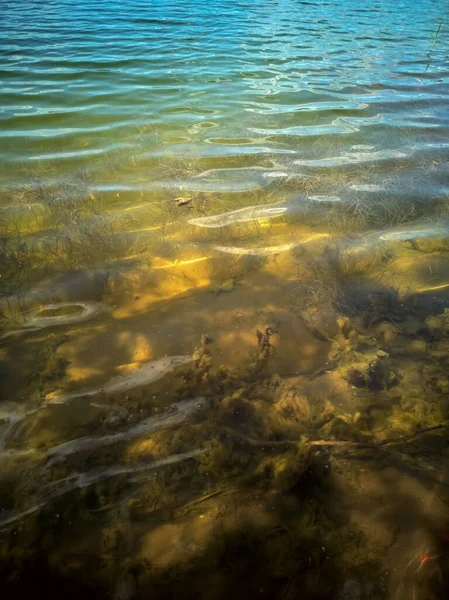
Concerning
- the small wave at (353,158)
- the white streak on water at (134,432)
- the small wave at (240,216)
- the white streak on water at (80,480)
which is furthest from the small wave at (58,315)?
the small wave at (353,158)

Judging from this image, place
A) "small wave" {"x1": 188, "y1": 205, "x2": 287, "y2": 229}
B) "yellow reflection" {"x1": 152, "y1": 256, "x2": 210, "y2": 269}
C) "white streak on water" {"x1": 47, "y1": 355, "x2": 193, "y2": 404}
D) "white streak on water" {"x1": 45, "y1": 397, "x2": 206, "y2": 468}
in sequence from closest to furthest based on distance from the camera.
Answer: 1. "white streak on water" {"x1": 45, "y1": 397, "x2": 206, "y2": 468}
2. "white streak on water" {"x1": 47, "y1": 355, "x2": 193, "y2": 404}
3. "yellow reflection" {"x1": 152, "y1": 256, "x2": 210, "y2": 269}
4. "small wave" {"x1": 188, "y1": 205, "x2": 287, "y2": 229}

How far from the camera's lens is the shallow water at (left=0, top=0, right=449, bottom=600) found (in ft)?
5.44

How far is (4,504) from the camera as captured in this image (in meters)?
1.78

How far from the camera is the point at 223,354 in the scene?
2.64m

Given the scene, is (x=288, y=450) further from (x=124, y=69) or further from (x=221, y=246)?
(x=124, y=69)

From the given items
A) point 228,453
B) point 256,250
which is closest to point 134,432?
point 228,453

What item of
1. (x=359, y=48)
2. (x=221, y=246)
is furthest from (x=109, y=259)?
(x=359, y=48)

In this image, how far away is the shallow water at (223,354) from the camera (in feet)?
5.44

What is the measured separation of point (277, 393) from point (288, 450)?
0.42 m

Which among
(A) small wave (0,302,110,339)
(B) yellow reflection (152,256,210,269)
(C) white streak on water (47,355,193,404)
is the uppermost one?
(B) yellow reflection (152,256,210,269)

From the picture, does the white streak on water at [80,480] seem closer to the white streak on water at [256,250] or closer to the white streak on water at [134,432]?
the white streak on water at [134,432]

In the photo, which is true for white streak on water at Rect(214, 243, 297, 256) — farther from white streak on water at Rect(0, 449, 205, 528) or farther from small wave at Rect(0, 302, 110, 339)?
white streak on water at Rect(0, 449, 205, 528)

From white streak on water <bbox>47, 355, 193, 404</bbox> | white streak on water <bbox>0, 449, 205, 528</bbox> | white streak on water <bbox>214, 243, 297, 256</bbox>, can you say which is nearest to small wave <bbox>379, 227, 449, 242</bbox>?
white streak on water <bbox>214, 243, 297, 256</bbox>

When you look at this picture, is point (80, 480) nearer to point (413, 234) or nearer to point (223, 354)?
point (223, 354)
